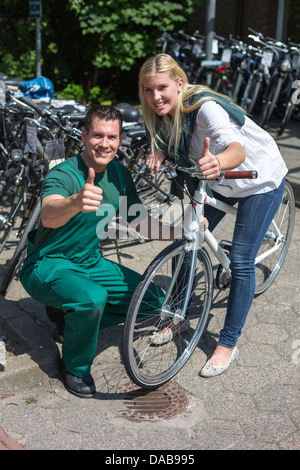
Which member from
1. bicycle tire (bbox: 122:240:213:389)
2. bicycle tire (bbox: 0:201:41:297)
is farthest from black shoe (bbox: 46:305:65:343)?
bicycle tire (bbox: 0:201:41:297)

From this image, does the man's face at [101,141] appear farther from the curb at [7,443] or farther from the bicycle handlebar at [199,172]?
the curb at [7,443]

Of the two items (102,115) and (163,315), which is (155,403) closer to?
(163,315)

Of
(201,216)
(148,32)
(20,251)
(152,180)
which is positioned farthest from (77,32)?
(201,216)

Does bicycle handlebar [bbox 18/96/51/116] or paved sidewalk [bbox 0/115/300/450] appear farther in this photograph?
bicycle handlebar [bbox 18/96/51/116]

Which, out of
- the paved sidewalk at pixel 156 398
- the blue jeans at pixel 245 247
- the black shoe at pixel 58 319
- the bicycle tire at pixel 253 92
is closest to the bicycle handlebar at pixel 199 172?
the blue jeans at pixel 245 247

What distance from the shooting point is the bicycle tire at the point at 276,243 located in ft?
14.1

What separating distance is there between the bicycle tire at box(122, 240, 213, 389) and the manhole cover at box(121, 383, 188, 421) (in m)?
0.08

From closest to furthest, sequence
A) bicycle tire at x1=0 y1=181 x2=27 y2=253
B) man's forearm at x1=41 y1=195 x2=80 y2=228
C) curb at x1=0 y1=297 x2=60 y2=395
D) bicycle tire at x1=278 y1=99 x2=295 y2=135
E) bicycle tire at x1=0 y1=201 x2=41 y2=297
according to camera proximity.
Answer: man's forearm at x1=41 y1=195 x2=80 y2=228 → curb at x1=0 y1=297 x2=60 y2=395 → bicycle tire at x1=0 y1=201 x2=41 y2=297 → bicycle tire at x1=0 y1=181 x2=27 y2=253 → bicycle tire at x1=278 y1=99 x2=295 y2=135

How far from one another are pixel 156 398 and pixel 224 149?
142 cm

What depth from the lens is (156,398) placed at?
10.9 ft

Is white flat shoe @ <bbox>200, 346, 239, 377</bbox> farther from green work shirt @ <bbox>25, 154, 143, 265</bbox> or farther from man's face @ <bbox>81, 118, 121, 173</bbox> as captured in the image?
man's face @ <bbox>81, 118, 121, 173</bbox>

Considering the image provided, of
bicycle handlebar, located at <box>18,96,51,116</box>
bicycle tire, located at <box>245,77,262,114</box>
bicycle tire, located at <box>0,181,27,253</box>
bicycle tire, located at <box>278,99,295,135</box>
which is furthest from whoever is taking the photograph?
bicycle tire, located at <box>245,77,262,114</box>

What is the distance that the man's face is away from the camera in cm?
315

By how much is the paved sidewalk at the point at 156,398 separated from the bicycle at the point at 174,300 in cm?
14
